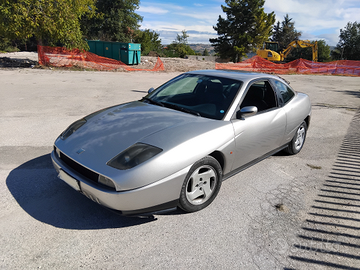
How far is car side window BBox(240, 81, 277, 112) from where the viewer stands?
3873mm

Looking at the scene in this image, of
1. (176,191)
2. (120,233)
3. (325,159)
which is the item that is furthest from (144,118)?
(325,159)

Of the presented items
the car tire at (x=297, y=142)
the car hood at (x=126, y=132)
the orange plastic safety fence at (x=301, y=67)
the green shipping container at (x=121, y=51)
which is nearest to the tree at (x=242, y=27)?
the orange plastic safety fence at (x=301, y=67)

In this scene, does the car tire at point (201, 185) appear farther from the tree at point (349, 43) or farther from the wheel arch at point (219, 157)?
the tree at point (349, 43)

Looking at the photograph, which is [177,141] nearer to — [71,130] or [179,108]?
[179,108]

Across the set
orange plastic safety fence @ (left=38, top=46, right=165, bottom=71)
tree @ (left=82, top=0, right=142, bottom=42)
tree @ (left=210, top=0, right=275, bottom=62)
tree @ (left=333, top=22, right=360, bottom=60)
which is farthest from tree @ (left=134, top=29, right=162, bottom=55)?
tree @ (left=333, top=22, right=360, bottom=60)

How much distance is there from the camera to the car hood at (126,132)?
278cm

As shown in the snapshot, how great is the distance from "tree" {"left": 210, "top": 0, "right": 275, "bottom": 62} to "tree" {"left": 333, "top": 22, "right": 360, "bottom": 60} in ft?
56.0

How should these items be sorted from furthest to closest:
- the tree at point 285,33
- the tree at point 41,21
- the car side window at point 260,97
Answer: the tree at point 285,33
the tree at point 41,21
the car side window at point 260,97

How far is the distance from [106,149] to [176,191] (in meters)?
0.83

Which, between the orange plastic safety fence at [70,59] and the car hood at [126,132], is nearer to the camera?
the car hood at [126,132]

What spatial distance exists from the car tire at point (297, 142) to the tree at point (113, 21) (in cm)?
3810

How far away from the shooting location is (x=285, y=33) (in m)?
74.1

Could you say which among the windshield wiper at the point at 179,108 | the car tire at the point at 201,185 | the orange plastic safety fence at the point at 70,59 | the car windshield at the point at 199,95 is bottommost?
the car tire at the point at 201,185

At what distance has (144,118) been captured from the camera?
338 cm
